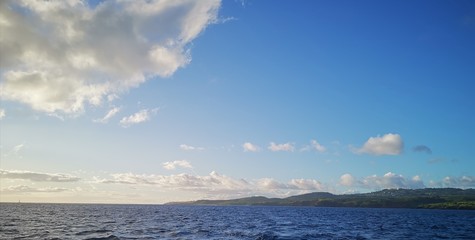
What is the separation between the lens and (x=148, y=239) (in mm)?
49469

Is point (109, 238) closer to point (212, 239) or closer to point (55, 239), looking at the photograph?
point (55, 239)

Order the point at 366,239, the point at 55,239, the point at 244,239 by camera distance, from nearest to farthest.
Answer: the point at 55,239 → the point at 244,239 → the point at 366,239

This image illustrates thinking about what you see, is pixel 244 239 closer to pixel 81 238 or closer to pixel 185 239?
pixel 185 239

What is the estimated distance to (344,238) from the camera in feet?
184

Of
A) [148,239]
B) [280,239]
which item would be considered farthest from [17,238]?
[280,239]

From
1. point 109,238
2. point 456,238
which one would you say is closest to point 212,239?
point 109,238

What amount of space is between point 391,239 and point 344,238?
787 cm

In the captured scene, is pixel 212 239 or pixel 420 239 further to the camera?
pixel 420 239

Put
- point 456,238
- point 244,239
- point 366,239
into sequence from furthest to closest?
point 456,238
point 366,239
point 244,239

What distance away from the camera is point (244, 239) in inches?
2034

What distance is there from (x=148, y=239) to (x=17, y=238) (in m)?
17.6

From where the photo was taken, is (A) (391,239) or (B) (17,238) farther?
(A) (391,239)

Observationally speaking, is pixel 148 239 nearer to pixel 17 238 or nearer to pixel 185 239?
pixel 185 239

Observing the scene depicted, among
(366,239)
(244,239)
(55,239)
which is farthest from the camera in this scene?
(366,239)
